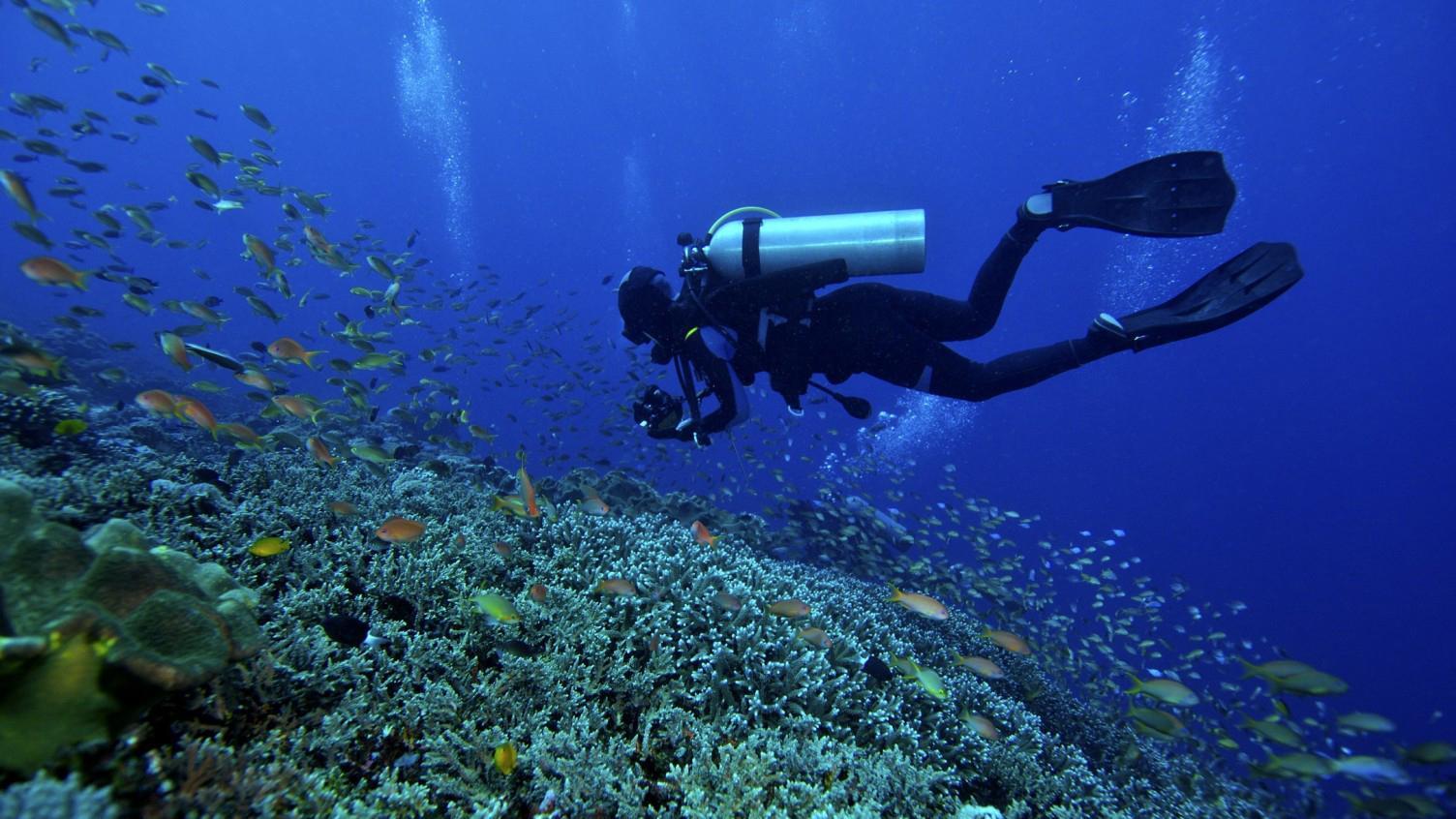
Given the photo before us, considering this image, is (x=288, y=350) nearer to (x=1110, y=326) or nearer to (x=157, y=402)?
(x=157, y=402)

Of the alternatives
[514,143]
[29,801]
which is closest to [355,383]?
[29,801]

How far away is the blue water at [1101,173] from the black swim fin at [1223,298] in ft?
89.8

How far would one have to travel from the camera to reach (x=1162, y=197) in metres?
6.18

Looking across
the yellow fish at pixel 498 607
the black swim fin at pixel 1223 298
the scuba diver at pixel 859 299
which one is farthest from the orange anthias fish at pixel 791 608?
the black swim fin at pixel 1223 298

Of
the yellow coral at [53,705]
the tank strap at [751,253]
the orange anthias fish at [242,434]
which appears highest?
the tank strap at [751,253]

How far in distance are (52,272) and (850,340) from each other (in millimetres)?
8084

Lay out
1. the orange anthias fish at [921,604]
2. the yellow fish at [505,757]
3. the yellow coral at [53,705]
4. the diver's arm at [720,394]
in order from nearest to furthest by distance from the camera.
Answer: the yellow coral at [53,705] → the yellow fish at [505,757] → the orange anthias fish at [921,604] → the diver's arm at [720,394]

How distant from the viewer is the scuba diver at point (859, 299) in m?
5.97

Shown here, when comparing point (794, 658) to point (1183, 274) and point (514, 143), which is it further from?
point (514, 143)

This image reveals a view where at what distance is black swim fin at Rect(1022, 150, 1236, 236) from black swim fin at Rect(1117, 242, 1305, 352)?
54cm

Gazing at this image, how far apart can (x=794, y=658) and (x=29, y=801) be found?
3.61 meters

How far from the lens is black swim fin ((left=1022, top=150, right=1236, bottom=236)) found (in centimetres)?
605

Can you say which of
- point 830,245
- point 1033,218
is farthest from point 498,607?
point 1033,218

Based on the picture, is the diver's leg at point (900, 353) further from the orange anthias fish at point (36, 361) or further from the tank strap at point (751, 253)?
the orange anthias fish at point (36, 361)
